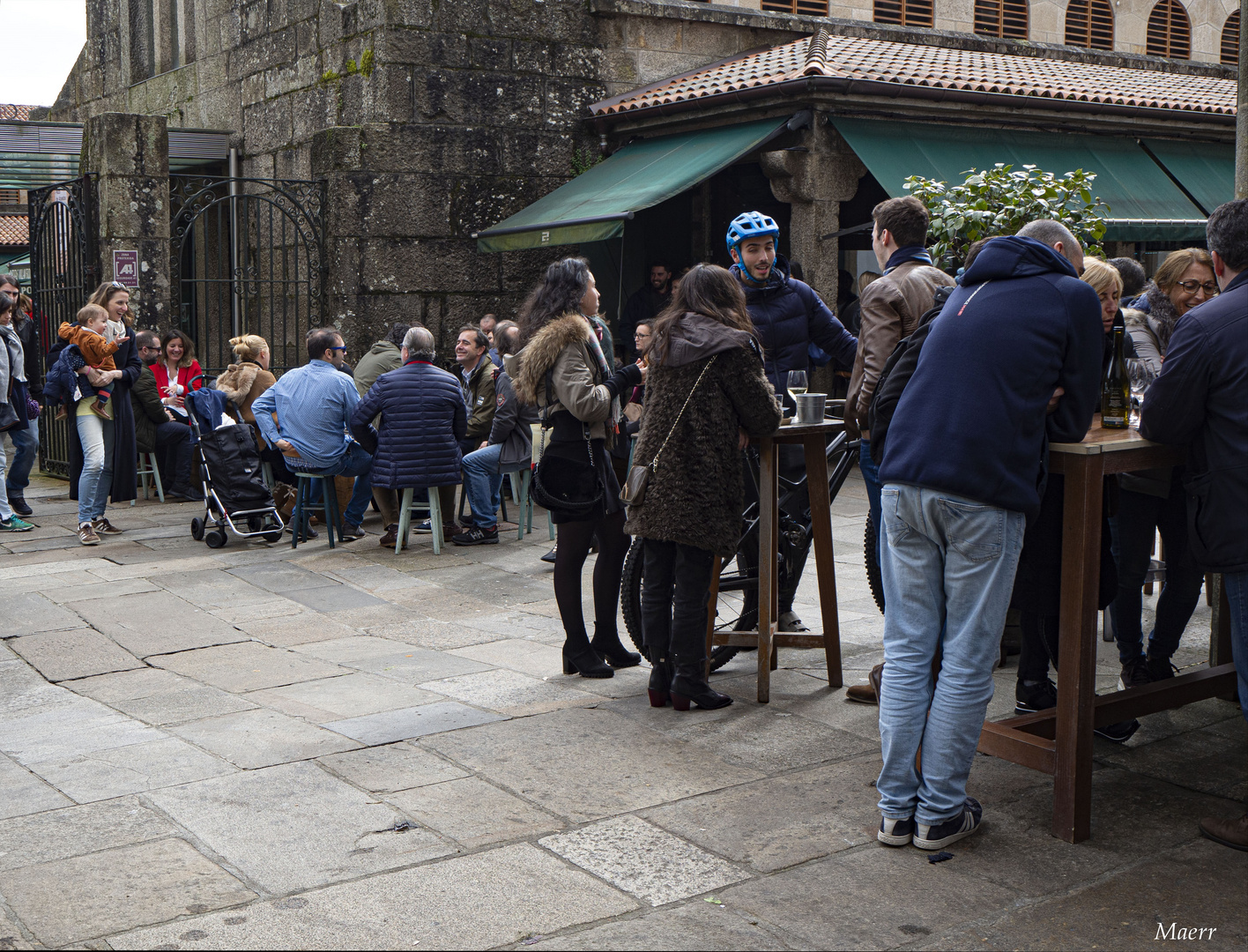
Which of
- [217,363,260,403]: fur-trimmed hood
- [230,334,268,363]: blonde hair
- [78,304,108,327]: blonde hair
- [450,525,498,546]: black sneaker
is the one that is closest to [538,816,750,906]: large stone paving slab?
[450,525,498,546]: black sneaker

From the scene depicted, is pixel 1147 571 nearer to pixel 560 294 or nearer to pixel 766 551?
pixel 766 551

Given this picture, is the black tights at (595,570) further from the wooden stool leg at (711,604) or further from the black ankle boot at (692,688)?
the black ankle boot at (692,688)

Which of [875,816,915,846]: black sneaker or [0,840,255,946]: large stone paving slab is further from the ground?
[875,816,915,846]: black sneaker

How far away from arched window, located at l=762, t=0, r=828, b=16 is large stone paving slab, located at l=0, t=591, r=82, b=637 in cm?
1065

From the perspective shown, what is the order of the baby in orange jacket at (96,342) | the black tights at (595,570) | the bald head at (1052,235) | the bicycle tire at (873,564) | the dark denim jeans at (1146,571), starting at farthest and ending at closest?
1. the baby in orange jacket at (96,342)
2. the black tights at (595,570)
3. the bicycle tire at (873,564)
4. the dark denim jeans at (1146,571)
5. the bald head at (1052,235)

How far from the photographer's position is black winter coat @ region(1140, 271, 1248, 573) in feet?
→ 11.9

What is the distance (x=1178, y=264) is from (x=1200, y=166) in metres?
9.09

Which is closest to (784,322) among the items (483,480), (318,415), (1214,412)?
(1214,412)

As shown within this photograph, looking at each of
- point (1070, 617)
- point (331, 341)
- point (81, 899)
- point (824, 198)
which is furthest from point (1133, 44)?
point (81, 899)

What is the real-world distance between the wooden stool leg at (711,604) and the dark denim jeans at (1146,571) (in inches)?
60.2

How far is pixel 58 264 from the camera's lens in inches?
500

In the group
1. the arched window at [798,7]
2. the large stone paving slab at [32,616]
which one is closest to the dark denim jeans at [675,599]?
the large stone paving slab at [32,616]

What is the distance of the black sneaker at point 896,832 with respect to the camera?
375 centimetres

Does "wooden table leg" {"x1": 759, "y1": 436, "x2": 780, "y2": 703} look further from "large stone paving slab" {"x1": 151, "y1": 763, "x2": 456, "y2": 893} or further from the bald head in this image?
"large stone paving slab" {"x1": 151, "y1": 763, "x2": 456, "y2": 893}
